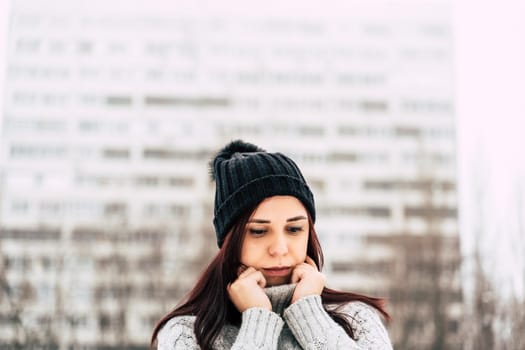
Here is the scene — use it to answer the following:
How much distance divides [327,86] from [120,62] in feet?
26.5

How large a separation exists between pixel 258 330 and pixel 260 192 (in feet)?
0.79

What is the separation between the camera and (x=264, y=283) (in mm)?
1252

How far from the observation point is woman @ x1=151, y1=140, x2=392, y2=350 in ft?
3.96

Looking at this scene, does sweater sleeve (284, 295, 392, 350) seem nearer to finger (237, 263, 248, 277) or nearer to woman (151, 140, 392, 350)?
woman (151, 140, 392, 350)

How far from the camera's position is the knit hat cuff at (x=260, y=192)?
48.6 inches

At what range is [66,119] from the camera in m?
24.8

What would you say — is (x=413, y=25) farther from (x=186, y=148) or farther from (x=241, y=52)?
(x=186, y=148)

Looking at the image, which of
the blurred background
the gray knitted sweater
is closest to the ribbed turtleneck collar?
the gray knitted sweater

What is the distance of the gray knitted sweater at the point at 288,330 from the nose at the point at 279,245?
0.08 meters

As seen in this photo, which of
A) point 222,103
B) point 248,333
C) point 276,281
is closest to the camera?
point 248,333

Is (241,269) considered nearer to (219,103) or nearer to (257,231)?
(257,231)

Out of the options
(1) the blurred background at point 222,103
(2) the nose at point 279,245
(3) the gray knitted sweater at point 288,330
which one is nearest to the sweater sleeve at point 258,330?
(3) the gray knitted sweater at point 288,330

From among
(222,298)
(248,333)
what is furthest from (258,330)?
(222,298)

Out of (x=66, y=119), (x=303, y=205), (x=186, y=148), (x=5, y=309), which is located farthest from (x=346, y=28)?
(x=303, y=205)
